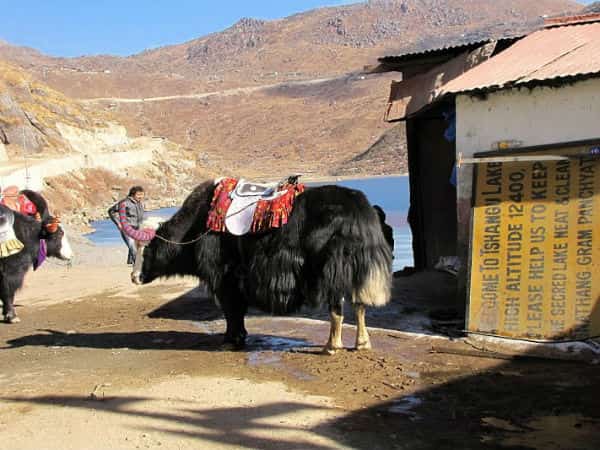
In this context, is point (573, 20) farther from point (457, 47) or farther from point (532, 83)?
point (532, 83)

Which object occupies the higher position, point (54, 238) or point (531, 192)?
point (531, 192)

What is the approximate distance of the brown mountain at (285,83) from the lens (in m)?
63.8

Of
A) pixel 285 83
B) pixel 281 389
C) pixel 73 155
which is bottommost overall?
pixel 281 389

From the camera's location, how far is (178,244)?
7047 millimetres

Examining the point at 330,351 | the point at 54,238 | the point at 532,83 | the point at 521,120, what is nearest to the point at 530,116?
the point at 521,120

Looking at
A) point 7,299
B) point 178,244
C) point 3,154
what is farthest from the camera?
point 3,154

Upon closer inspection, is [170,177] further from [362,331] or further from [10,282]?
[362,331]

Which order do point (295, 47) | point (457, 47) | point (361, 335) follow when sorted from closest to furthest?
point (361, 335) < point (457, 47) < point (295, 47)

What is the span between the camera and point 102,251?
1578 centimetres

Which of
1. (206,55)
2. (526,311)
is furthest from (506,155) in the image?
(206,55)

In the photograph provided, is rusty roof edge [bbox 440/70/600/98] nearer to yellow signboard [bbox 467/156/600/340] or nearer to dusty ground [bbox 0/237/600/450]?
yellow signboard [bbox 467/156/600/340]

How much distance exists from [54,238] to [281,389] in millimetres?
4653

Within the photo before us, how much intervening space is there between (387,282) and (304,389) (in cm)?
132

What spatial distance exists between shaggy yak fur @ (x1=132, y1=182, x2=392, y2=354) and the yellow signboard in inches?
41.3
